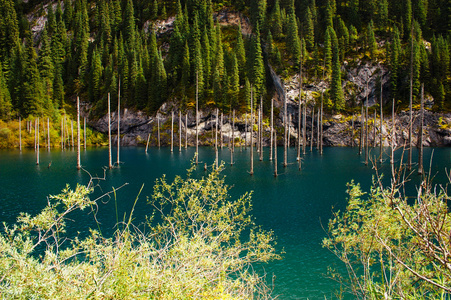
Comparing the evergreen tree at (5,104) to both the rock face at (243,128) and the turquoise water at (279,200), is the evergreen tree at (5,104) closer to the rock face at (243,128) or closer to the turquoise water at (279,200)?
the rock face at (243,128)

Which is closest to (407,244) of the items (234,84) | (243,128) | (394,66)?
(243,128)

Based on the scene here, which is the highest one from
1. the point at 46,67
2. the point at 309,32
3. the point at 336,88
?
the point at 309,32

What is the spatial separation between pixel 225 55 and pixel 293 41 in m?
21.8

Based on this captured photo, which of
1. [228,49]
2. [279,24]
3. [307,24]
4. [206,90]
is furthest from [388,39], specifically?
[206,90]

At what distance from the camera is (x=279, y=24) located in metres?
95.2

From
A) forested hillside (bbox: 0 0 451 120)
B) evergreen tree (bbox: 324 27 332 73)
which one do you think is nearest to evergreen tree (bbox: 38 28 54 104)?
forested hillside (bbox: 0 0 451 120)

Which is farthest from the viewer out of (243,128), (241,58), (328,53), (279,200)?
(241,58)

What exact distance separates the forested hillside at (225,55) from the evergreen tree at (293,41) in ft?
1.24

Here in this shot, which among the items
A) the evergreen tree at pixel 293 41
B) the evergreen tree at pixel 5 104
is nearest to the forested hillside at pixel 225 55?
the evergreen tree at pixel 5 104

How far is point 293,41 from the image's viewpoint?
85.6 m

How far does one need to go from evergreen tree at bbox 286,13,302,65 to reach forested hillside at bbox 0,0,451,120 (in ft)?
1.24

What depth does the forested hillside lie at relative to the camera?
7719cm

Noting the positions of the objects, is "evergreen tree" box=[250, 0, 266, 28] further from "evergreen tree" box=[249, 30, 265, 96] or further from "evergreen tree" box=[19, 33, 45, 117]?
"evergreen tree" box=[19, 33, 45, 117]

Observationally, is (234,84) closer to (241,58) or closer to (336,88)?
(241,58)
